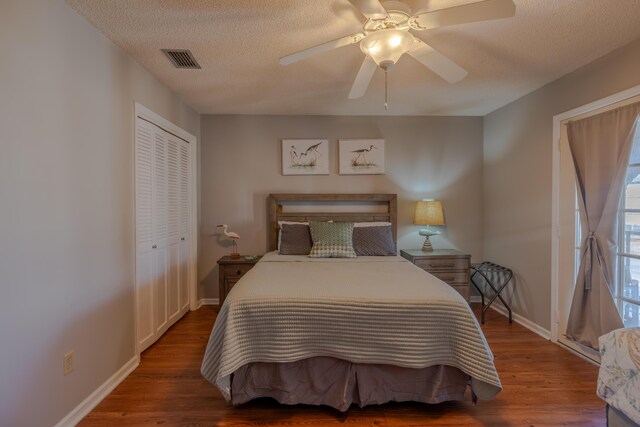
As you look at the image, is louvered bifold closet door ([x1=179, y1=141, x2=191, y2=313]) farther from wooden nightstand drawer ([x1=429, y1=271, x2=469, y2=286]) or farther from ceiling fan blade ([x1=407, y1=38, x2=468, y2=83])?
wooden nightstand drawer ([x1=429, y1=271, x2=469, y2=286])

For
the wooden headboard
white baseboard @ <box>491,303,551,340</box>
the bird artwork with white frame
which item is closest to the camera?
white baseboard @ <box>491,303,551,340</box>

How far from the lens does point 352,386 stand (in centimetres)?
180

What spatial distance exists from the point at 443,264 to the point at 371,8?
2.71m

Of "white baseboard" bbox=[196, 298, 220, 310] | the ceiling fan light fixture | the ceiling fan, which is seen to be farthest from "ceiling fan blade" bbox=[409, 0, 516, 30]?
"white baseboard" bbox=[196, 298, 220, 310]

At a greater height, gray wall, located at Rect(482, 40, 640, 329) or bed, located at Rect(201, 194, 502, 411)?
gray wall, located at Rect(482, 40, 640, 329)

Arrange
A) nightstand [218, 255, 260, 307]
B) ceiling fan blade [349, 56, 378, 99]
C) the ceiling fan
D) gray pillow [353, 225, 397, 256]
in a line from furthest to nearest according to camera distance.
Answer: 1. nightstand [218, 255, 260, 307]
2. gray pillow [353, 225, 397, 256]
3. ceiling fan blade [349, 56, 378, 99]
4. the ceiling fan

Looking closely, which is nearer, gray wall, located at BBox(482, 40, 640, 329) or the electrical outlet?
the electrical outlet

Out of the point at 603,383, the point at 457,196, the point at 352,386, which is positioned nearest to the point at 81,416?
the point at 352,386

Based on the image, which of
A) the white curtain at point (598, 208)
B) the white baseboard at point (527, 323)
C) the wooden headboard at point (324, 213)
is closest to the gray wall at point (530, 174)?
the white baseboard at point (527, 323)

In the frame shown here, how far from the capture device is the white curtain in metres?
2.15

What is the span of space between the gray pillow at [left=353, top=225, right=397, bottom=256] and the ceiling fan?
172cm

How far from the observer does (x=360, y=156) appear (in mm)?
3770

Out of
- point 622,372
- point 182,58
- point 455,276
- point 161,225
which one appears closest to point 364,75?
point 182,58

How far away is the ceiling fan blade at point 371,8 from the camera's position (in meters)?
1.37
